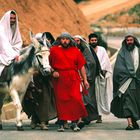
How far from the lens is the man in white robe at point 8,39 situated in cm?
1413

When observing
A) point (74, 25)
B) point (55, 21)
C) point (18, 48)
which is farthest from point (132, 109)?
point (74, 25)

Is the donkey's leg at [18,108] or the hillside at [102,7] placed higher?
the donkey's leg at [18,108]

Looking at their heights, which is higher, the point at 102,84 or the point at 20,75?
the point at 20,75

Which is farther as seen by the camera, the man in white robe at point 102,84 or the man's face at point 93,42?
the man in white robe at point 102,84

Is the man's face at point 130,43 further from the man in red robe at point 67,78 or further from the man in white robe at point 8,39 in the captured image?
the man in white robe at point 8,39

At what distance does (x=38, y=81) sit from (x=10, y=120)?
2.39m

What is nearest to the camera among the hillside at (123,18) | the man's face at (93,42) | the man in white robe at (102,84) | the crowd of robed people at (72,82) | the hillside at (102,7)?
the crowd of robed people at (72,82)

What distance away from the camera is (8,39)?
47.0 feet

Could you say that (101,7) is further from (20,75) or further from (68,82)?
(68,82)

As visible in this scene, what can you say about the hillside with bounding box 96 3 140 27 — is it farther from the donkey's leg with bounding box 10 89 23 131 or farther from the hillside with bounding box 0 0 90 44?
the donkey's leg with bounding box 10 89 23 131

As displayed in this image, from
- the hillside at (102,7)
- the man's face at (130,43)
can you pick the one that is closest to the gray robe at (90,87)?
the man's face at (130,43)

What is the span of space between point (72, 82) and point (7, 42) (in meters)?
1.43

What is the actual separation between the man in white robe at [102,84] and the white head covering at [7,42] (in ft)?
6.48

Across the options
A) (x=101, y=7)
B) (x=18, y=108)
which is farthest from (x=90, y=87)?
(x=101, y=7)
